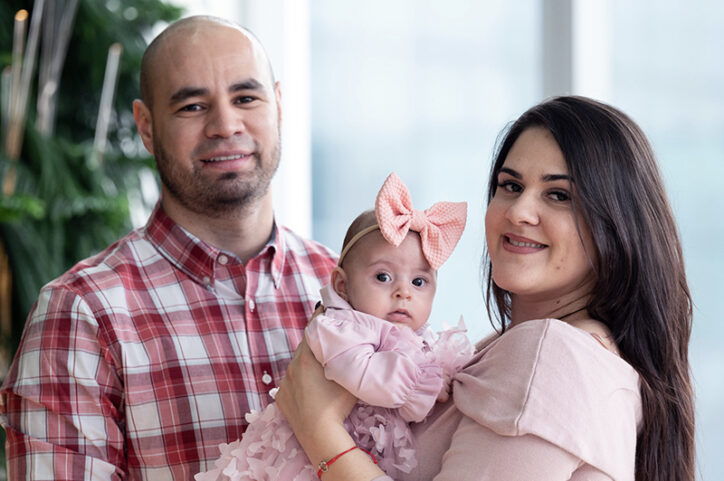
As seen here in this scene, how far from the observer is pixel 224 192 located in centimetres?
206

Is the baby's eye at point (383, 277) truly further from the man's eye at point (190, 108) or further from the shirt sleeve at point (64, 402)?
the man's eye at point (190, 108)

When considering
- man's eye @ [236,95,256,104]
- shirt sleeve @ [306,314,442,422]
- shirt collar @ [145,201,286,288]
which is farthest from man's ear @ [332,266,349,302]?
man's eye @ [236,95,256,104]

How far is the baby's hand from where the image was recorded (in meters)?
1.44

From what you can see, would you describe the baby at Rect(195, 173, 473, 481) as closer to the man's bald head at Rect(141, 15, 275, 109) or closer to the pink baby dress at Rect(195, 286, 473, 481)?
the pink baby dress at Rect(195, 286, 473, 481)

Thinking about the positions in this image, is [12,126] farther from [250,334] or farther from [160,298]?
[250,334]

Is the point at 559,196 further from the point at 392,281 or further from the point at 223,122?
the point at 223,122

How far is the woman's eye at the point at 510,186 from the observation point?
1.56 m

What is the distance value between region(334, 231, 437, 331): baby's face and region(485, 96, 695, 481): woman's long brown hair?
1.05 ft

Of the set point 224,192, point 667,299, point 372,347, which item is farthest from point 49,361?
point 667,299

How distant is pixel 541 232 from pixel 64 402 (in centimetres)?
110

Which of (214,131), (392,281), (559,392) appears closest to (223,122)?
(214,131)

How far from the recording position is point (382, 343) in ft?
4.88

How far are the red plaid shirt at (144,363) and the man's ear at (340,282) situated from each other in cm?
41

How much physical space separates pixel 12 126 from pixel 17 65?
A: 19cm
